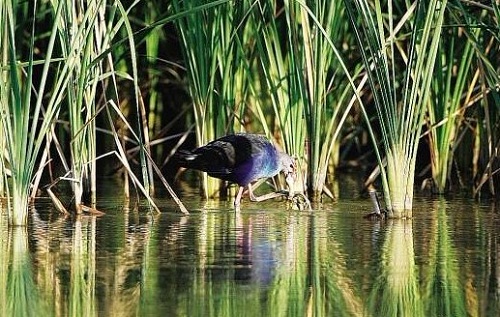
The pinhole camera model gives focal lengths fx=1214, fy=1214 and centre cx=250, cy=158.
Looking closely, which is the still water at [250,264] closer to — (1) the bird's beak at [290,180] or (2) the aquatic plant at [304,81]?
(1) the bird's beak at [290,180]

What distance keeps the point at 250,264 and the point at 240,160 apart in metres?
2.55

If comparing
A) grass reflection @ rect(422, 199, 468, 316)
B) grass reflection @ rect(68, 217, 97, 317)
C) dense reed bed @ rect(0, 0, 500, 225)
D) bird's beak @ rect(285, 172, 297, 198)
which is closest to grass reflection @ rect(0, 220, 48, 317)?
grass reflection @ rect(68, 217, 97, 317)

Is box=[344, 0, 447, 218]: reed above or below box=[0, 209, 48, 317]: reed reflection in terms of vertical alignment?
above

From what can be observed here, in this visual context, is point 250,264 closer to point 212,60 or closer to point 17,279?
point 17,279

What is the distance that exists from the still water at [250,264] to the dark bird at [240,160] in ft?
0.98

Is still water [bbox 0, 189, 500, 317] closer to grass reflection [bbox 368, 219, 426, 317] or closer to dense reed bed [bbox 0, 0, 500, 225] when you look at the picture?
grass reflection [bbox 368, 219, 426, 317]

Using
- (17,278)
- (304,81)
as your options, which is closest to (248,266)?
(17,278)

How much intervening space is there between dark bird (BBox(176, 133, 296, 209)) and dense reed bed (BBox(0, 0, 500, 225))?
27 cm

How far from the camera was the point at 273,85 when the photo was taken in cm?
909

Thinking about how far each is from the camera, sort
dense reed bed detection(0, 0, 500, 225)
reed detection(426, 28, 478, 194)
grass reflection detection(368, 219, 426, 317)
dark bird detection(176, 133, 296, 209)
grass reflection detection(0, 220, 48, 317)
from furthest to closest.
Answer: reed detection(426, 28, 478, 194) < dark bird detection(176, 133, 296, 209) < dense reed bed detection(0, 0, 500, 225) < grass reflection detection(368, 219, 426, 317) < grass reflection detection(0, 220, 48, 317)

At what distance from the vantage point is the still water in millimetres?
4977

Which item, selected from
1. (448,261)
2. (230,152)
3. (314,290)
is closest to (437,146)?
(230,152)

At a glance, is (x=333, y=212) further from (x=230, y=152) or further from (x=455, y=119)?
(x=455, y=119)

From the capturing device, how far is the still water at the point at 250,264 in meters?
4.98
